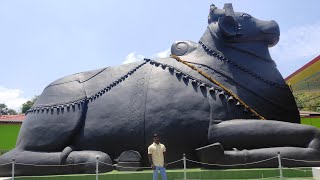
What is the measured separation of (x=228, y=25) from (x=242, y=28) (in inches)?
14.9

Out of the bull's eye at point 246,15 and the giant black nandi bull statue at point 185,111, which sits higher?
the bull's eye at point 246,15

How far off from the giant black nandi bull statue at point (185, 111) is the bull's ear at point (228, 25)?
1.0 inches

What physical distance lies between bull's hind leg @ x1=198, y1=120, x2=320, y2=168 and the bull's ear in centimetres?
243

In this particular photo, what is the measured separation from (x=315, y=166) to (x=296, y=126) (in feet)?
2.89

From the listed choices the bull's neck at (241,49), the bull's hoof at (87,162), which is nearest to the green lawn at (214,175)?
the bull's hoof at (87,162)

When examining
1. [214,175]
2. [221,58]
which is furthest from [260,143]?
[221,58]

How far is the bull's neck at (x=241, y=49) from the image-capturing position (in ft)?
30.6

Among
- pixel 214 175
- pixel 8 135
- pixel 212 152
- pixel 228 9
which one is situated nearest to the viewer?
pixel 214 175

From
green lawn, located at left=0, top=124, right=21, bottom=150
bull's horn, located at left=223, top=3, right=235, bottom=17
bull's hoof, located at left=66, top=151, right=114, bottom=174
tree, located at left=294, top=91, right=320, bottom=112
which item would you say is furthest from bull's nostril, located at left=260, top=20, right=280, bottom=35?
tree, located at left=294, top=91, right=320, bottom=112

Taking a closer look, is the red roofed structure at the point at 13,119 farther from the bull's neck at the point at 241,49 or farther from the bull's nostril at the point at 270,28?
the bull's nostril at the point at 270,28

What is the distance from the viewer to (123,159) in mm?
8609

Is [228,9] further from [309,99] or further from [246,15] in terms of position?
[309,99]

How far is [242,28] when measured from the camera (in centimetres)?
942

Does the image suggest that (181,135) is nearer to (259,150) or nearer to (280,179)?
(259,150)
